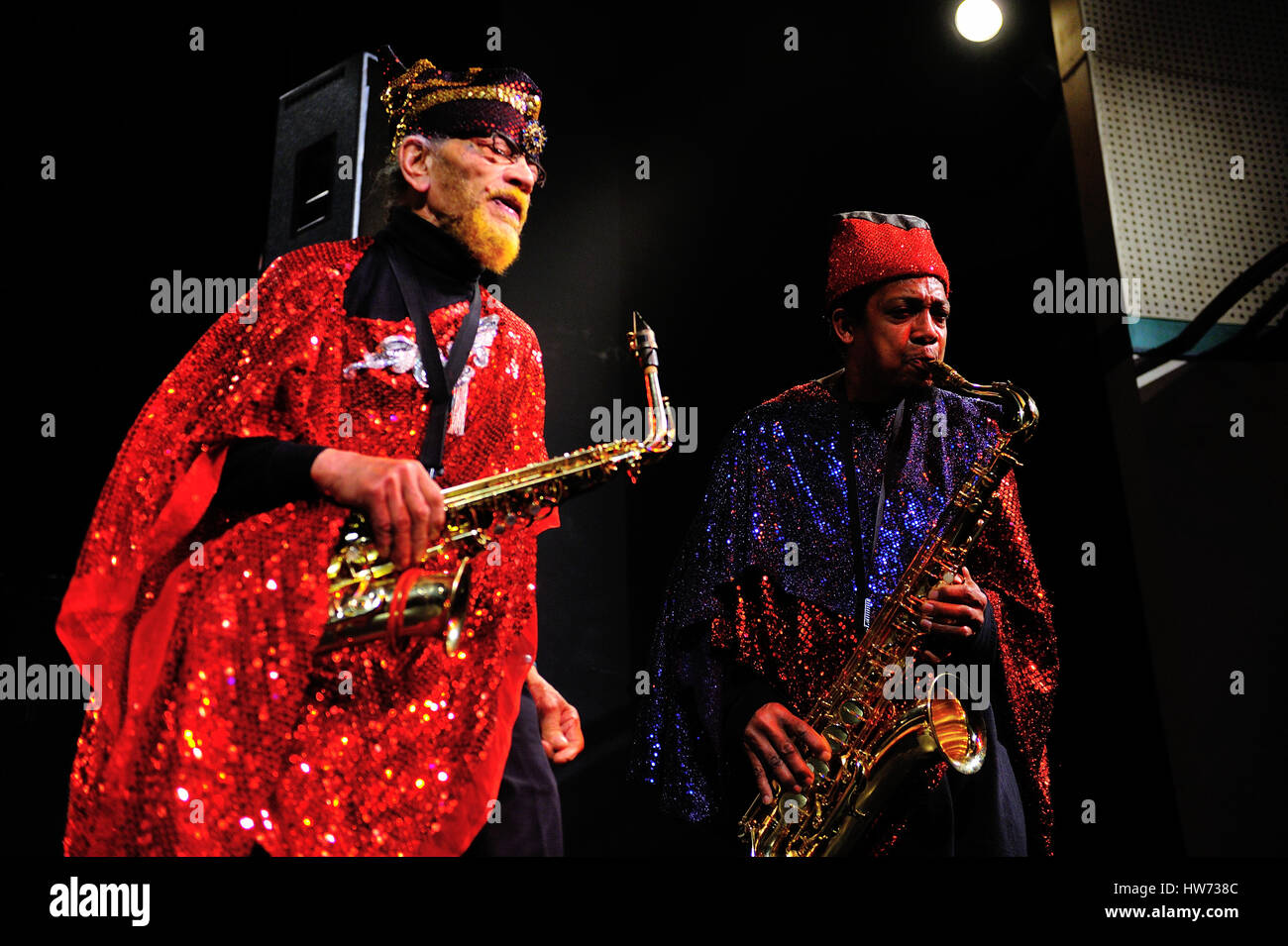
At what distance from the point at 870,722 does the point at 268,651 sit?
140 cm

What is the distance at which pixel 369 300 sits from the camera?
7.06ft

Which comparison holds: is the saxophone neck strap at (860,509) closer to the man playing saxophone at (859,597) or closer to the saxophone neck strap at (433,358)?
the man playing saxophone at (859,597)

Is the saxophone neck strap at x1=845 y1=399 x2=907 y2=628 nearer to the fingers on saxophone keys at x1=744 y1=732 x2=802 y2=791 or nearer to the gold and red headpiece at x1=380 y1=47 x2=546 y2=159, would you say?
the fingers on saxophone keys at x1=744 y1=732 x2=802 y2=791

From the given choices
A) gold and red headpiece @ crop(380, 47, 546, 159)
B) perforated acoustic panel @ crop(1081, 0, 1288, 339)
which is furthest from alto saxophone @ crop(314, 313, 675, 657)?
perforated acoustic panel @ crop(1081, 0, 1288, 339)

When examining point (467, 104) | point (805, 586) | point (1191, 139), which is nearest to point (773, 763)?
point (805, 586)

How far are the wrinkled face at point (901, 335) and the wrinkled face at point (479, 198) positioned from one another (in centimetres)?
98

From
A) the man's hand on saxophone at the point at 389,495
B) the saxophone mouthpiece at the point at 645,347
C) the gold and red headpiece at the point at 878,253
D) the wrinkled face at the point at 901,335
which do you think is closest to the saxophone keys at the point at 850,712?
the wrinkled face at the point at 901,335

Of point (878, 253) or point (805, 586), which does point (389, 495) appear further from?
point (878, 253)

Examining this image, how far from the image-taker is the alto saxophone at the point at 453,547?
1.92 meters
